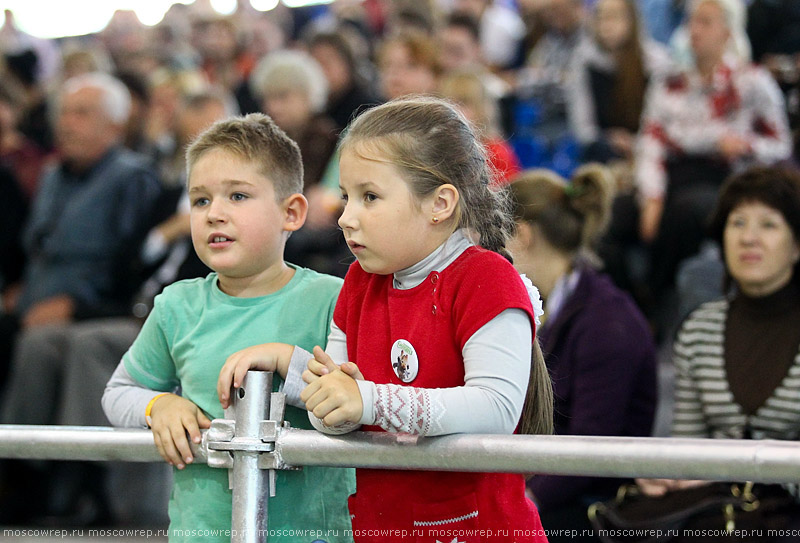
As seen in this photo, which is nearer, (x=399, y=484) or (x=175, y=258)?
(x=399, y=484)

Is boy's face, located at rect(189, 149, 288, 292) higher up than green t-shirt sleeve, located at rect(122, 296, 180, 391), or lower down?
higher up

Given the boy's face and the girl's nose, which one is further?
the boy's face

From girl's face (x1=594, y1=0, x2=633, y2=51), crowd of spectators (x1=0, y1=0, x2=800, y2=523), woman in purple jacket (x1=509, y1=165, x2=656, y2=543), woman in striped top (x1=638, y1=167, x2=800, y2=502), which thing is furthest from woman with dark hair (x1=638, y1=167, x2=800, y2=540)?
girl's face (x1=594, y1=0, x2=633, y2=51)

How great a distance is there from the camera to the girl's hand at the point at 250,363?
63.5 inches

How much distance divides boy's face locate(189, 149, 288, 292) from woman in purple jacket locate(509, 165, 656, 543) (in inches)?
35.0

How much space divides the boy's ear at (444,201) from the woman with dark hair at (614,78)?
3.32 metres

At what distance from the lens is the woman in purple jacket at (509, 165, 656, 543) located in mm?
2719

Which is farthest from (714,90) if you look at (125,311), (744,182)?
(125,311)

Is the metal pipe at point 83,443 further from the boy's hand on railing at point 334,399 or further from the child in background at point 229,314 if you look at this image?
the boy's hand on railing at point 334,399

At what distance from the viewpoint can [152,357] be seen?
191 centimetres

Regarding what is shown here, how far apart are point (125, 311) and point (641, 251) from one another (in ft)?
7.17

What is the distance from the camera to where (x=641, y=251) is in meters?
4.41

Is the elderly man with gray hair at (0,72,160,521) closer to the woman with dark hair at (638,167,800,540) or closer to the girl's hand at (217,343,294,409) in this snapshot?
the woman with dark hair at (638,167,800,540)

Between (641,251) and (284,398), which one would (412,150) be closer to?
(284,398)
